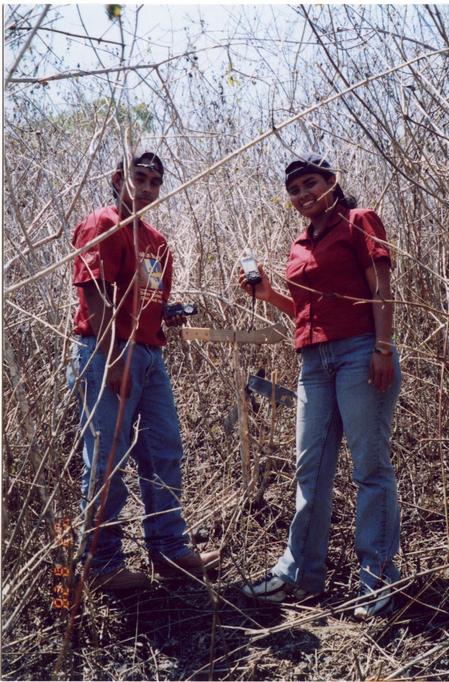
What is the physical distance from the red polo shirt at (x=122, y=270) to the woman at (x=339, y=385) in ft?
1.76

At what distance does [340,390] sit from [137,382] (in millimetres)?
752

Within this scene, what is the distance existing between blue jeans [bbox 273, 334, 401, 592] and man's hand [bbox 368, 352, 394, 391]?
3 cm

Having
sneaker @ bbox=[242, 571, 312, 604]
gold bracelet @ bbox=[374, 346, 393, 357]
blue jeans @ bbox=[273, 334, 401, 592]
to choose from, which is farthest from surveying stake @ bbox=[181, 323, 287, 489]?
gold bracelet @ bbox=[374, 346, 393, 357]

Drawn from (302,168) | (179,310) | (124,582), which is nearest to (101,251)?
(179,310)

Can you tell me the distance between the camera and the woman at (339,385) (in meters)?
2.38

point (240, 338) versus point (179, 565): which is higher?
point (240, 338)

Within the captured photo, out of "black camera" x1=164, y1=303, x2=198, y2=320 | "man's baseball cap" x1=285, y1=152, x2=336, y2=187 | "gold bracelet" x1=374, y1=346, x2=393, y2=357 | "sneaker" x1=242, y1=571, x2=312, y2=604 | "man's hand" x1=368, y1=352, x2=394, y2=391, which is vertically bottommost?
"sneaker" x1=242, y1=571, x2=312, y2=604

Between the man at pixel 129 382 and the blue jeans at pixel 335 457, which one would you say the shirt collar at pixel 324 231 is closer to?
the blue jeans at pixel 335 457

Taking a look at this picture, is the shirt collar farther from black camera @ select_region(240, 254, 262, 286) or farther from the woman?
black camera @ select_region(240, 254, 262, 286)

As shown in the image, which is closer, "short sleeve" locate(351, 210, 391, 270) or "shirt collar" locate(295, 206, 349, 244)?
"short sleeve" locate(351, 210, 391, 270)

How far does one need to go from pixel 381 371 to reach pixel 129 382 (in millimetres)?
869

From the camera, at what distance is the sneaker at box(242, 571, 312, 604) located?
2.56 m

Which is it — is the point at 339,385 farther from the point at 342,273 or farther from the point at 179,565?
the point at 179,565

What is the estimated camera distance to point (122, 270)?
2588mm
